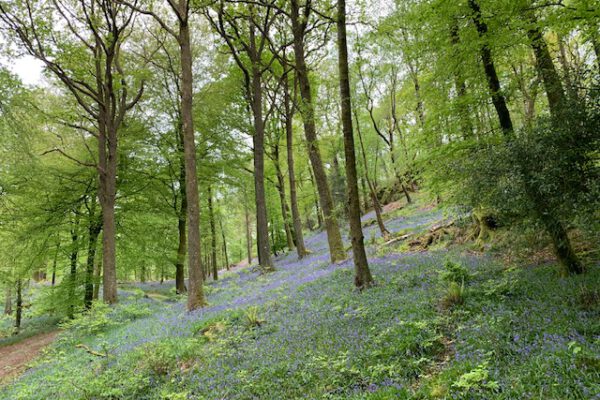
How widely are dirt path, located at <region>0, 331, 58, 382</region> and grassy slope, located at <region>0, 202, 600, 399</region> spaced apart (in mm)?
3414

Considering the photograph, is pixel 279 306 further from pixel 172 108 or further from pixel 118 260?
pixel 172 108

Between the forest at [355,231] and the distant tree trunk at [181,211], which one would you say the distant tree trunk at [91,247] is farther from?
the distant tree trunk at [181,211]

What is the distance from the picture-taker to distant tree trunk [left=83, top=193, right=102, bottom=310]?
16.2m

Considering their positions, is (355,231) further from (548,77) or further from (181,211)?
(181,211)

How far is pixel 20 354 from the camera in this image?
43.2ft

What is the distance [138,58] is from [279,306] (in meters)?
17.2

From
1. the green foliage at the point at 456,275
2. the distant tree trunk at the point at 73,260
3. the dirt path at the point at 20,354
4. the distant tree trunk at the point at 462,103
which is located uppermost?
the distant tree trunk at the point at 462,103

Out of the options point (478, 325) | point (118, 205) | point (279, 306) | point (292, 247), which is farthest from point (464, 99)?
point (292, 247)

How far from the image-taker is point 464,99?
842 cm

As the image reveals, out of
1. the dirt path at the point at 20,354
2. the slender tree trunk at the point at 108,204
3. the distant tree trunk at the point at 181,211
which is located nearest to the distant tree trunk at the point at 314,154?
the distant tree trunk at the point at 181,211

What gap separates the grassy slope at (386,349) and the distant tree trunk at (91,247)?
827cm

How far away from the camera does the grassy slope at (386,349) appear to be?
11.5 feet

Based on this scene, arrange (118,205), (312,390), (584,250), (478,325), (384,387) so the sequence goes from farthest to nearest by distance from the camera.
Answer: (118,205) < (584,250) < (478,325) < (312,390) < (384,387)

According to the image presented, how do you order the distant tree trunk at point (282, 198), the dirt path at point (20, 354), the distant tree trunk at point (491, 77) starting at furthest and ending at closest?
the distant tree trunk at point (282, 198), the dirt path at point (20, 354), the distant tree trunk at point (491, 77)
